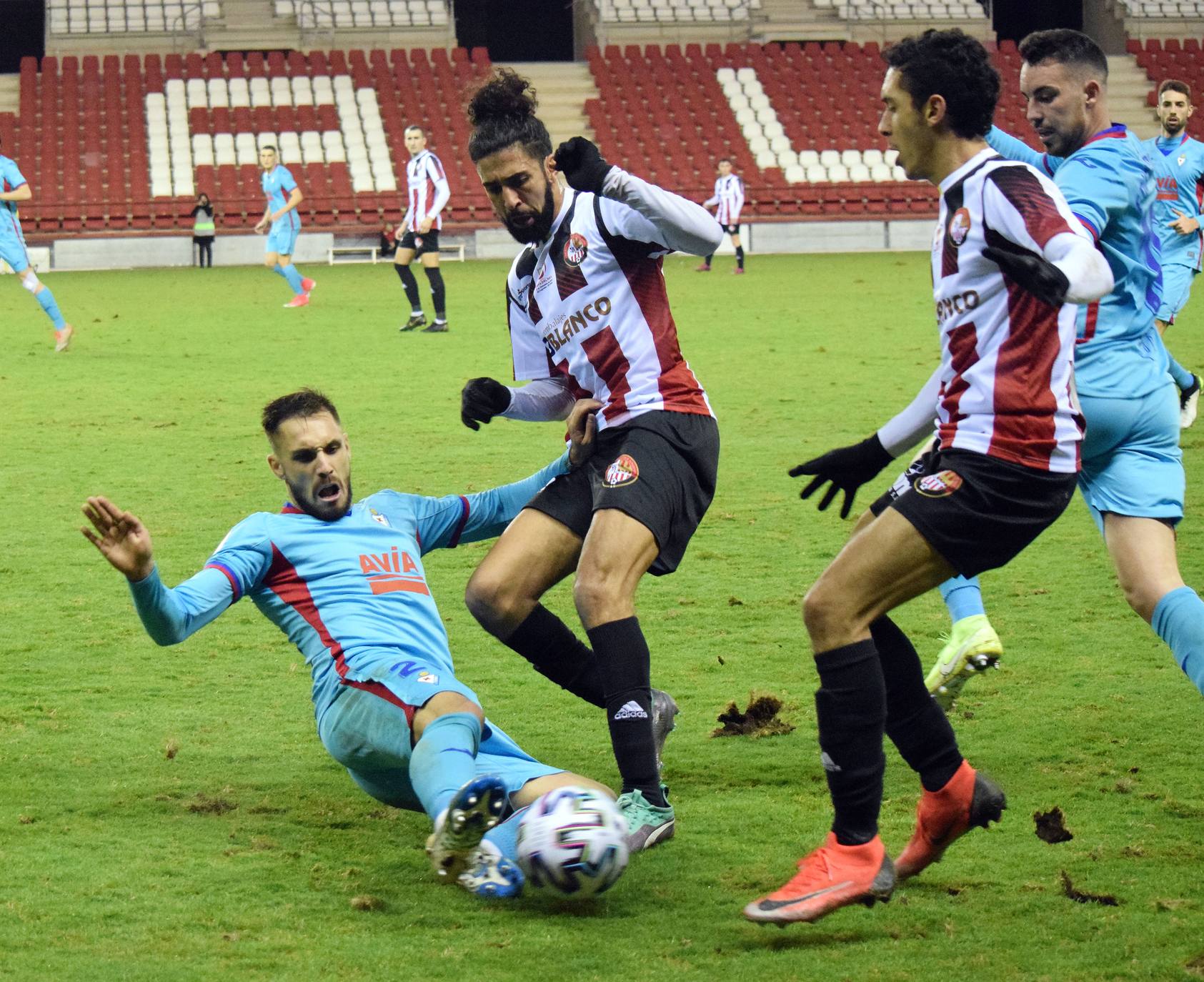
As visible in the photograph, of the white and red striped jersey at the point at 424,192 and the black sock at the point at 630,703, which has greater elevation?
the black sock at the point at 630,703

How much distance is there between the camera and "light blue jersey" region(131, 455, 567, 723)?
148 inches

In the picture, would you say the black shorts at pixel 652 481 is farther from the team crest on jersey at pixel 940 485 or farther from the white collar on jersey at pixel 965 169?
the white collar on jersey at pixel 965 169

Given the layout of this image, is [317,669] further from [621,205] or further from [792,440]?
[792,440]

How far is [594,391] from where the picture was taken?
4.40m

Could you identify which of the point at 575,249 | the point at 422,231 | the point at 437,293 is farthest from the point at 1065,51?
the point at 422,231

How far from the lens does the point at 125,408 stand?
11.3 meters

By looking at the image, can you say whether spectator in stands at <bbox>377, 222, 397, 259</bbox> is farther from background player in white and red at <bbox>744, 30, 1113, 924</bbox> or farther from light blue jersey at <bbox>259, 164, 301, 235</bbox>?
background player in white and red at <bbox>744, 30, 1113, 924</bbox>

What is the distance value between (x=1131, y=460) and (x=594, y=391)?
1446mm

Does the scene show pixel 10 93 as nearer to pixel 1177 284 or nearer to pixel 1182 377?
pixel 1177 284

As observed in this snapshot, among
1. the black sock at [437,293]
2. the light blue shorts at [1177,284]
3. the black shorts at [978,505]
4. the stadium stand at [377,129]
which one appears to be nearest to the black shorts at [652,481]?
the black shorts at [978,505]

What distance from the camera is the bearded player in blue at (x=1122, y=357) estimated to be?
154 inches

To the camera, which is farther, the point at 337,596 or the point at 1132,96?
the point at 1132,96

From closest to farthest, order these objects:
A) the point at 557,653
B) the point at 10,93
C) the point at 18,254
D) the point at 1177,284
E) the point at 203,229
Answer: the point at 557,653, the point at 1177,284, the point at 18,254, the point at 203,229, the point at 10,93

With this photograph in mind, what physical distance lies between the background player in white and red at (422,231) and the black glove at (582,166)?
12432 mm
